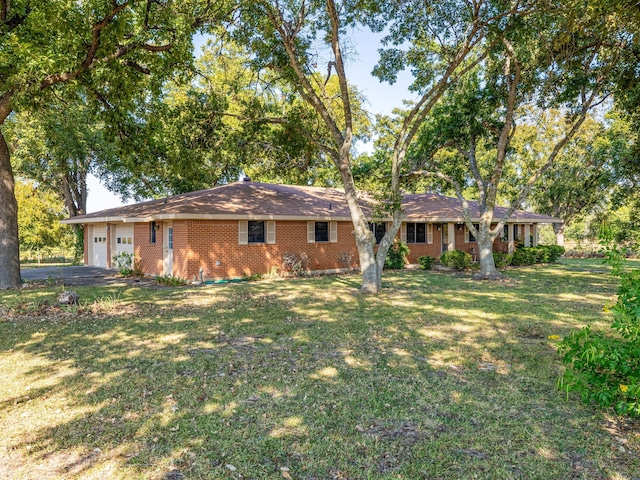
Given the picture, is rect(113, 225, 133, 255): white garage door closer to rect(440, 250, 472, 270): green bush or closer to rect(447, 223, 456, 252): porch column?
rect(440, 250, 472, 270): green bush

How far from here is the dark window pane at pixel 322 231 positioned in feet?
58.2

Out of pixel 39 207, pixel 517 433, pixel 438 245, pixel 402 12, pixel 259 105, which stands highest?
pixel 402 12

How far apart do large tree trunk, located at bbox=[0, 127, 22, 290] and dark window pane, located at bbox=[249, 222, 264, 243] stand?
7.49 meters

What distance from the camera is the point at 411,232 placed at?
69.3 feet

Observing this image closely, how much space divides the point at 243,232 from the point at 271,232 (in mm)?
1255

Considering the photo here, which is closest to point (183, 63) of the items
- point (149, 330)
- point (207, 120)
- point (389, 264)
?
point (207, 120)

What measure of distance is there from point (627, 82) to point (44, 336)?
13682mm

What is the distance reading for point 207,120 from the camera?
1288 cm

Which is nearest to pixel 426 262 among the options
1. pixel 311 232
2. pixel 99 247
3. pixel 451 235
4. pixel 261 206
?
pixel 451 235

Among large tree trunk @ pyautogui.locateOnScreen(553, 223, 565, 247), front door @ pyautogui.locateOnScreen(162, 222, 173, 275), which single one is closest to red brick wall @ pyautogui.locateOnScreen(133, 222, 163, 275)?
front door @ pyautogui.locateOnScreen(162, 222, 173, 275)

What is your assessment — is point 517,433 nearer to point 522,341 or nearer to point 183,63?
point 522,341

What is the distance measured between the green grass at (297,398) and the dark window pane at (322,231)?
29.2 ft

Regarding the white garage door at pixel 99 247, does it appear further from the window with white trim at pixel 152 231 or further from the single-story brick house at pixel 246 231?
the window with white trim at pixel 152 231

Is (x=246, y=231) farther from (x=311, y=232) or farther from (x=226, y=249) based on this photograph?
(x=311, y=232)
